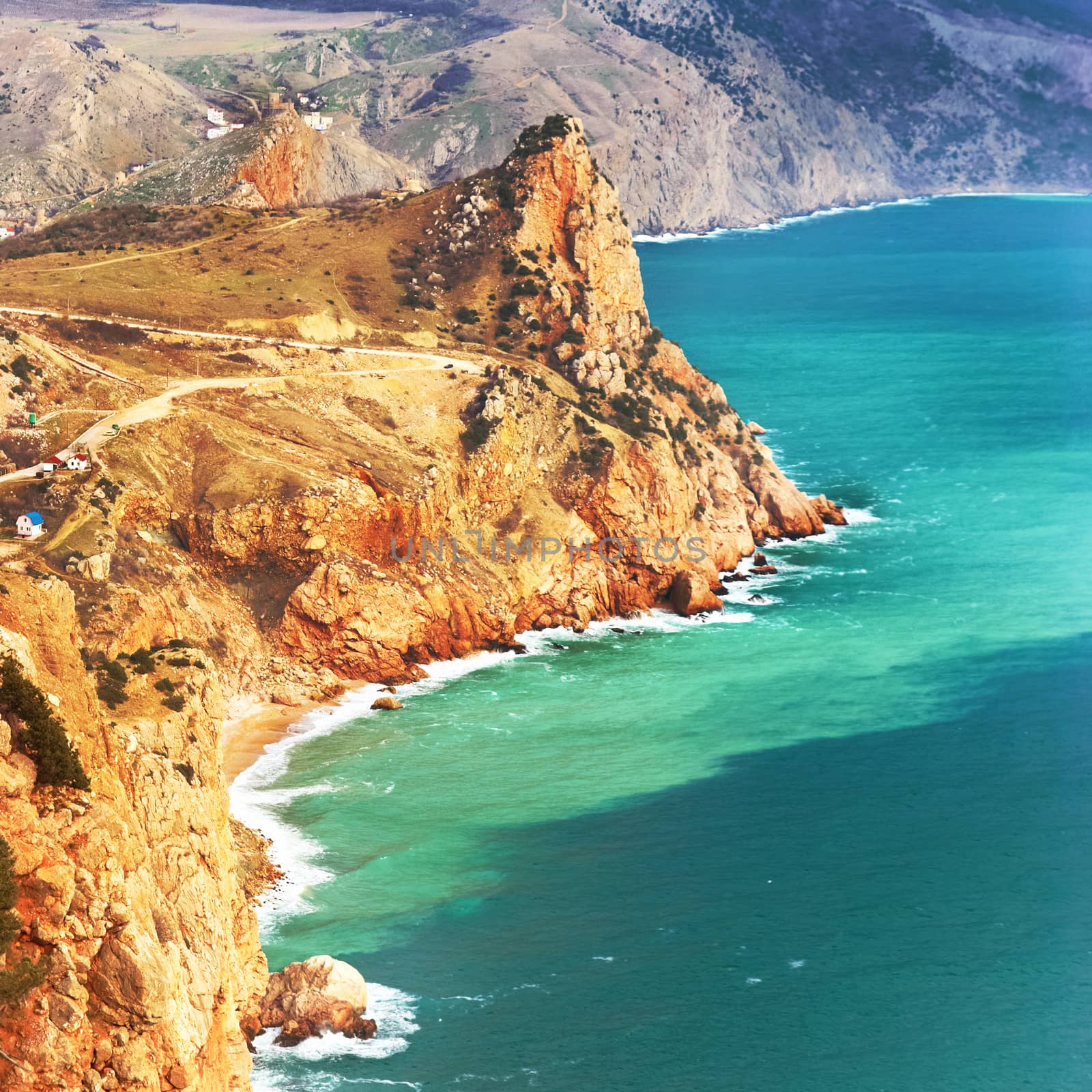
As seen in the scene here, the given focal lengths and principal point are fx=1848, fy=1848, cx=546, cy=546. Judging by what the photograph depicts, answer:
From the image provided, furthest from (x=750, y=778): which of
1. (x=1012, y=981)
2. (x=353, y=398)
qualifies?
(x=353, y=398)

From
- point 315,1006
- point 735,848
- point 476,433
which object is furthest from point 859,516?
point 315,1006

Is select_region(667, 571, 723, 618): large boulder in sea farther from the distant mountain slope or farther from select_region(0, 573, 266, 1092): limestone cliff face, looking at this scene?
Answer: select_region(0, 573, 266, 1092): limestone cliff face

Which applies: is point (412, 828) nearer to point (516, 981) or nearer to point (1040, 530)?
point (516, 981)

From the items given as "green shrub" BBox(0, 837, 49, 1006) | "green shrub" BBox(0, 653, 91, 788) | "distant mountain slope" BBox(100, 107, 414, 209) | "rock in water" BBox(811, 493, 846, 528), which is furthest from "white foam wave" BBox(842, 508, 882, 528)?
"green shrub" BBox(0, 837, 49, 1006)

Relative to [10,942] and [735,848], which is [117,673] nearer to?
[10,942]

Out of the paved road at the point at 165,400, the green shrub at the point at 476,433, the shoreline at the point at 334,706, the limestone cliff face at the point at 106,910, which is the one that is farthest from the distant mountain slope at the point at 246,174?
the limestone cliff face at the point at 106,910

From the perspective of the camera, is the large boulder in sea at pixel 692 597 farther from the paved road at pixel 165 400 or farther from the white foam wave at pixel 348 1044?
the white foam wave at pixel 348 1044

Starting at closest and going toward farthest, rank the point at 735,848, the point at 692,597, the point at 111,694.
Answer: the point at 111,694, the point at 735,848, the point at 692,597
